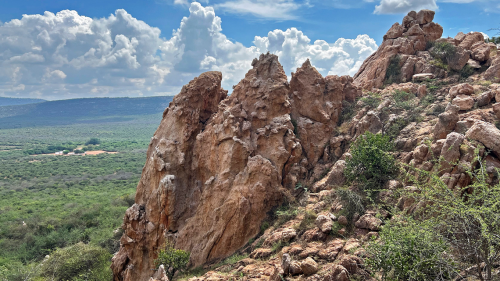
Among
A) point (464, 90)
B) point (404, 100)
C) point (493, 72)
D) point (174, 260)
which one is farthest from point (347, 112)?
point (174, 260)

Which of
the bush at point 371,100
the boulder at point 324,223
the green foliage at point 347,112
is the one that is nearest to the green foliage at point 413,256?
the boulder at point 324,223

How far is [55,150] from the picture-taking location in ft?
436

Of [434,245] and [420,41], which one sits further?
[420,41]

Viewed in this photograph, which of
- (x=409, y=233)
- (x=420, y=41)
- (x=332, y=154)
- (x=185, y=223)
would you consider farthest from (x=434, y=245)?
(x=420, y=41)

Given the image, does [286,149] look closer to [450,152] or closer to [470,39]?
[450,152]

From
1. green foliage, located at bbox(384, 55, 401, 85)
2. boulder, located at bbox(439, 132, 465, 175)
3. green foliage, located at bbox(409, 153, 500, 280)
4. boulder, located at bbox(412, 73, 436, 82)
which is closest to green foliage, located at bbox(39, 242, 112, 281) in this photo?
green foliage, located at bbox(409, 153, 500, 280)

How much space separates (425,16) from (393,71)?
6.73 m

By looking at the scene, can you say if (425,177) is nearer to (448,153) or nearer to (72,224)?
(448,153)

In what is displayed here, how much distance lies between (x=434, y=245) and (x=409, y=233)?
0.65 m

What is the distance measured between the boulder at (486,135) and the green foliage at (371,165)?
3372 mm

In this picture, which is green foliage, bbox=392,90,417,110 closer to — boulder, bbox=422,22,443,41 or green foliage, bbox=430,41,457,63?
green foliage, bbox=430,41,457,63

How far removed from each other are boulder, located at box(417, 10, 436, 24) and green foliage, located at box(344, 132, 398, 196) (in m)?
16.4

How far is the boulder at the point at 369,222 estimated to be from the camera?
11.5 metres

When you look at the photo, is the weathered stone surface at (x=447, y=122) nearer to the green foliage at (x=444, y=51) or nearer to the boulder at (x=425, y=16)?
the green foliage at (x=444, y=51)
